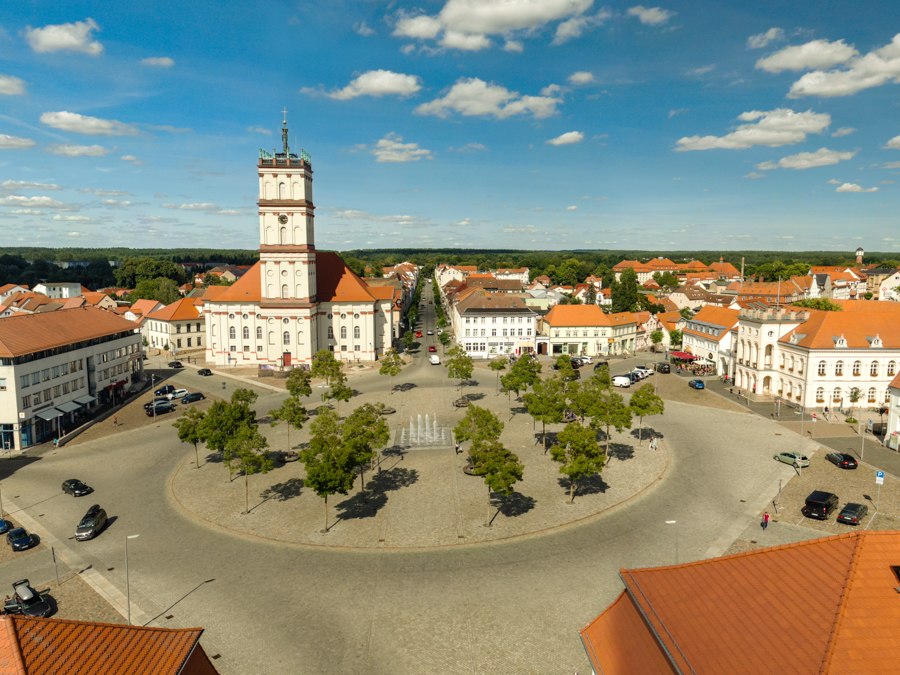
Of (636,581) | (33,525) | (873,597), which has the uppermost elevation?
(873,597)

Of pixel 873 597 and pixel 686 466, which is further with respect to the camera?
pixel 686 466

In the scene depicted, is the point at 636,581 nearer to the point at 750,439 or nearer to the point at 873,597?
the point at 873,597

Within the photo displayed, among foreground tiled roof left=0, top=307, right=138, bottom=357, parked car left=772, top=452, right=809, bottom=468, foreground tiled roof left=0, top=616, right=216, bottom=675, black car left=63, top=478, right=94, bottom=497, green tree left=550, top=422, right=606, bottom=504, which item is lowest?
black car left=63, top=478, right=94, bottom=497

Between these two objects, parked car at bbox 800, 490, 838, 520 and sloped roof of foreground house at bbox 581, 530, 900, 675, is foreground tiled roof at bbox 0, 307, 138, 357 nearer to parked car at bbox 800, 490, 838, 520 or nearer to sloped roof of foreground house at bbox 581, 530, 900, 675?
sloped roof of foreground house at bbox 581, 530, 900, 675

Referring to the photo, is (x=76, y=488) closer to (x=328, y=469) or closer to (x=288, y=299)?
(x=328, y=469)

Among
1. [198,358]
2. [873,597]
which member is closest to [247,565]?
[873,597]

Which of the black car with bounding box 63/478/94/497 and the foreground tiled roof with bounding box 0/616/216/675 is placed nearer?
the foreground tiled roof with bounding box 0/616/216/675

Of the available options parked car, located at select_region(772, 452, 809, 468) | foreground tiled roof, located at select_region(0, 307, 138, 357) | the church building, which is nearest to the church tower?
the church building
